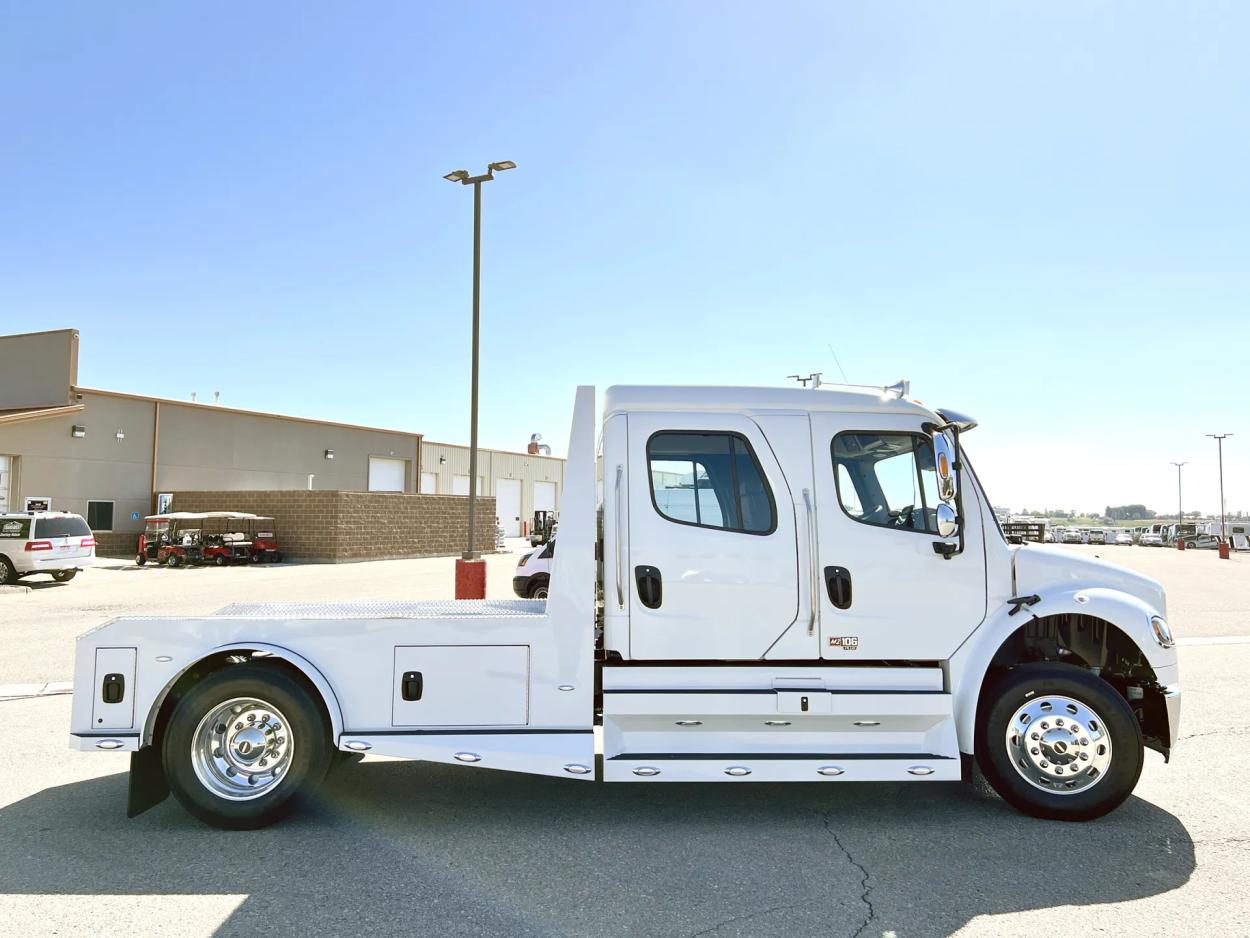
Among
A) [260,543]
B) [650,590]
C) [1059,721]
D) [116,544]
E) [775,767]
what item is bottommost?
[775,767]

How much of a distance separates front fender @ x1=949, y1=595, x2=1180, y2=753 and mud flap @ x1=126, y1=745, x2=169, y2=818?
434cm

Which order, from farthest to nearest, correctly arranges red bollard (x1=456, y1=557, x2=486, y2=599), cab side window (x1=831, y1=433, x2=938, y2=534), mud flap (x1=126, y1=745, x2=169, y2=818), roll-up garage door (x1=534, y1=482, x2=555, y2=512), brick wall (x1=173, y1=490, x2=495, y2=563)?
roll-up garage door (x1=534, y1=482, x2=555, y2=512), brick wall (x1=173, y1=490, x2=495, y2=563), red bollard (x1=456, y1=557, x2=486, y2=599), cab side window (x1=831, y1=433, x2=938, y2=534), mud flap (x1=126, y1=745, x2=169, y2=818)

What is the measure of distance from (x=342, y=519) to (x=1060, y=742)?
2815 cm

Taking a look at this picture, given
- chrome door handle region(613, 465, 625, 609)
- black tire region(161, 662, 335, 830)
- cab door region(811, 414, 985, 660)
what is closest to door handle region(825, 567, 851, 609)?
cab door region(811, 414, 985, 660)

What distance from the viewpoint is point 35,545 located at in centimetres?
2005

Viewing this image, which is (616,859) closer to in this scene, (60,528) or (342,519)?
(60,528)

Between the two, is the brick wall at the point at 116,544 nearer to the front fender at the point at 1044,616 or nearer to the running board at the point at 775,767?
the running board at the point at 775,767

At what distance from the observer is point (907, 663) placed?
5078mm

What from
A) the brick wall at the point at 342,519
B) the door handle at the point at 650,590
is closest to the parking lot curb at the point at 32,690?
the door handle at the point at 650,590

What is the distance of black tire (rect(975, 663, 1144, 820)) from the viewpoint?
488 cm

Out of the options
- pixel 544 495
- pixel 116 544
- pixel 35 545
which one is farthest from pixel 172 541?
pixel 544 495

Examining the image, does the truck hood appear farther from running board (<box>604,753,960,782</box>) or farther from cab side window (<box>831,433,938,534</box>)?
running board (<box>604,753,960,782</box>)

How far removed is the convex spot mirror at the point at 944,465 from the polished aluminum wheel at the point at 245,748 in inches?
145

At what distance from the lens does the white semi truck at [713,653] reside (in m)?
4.71
